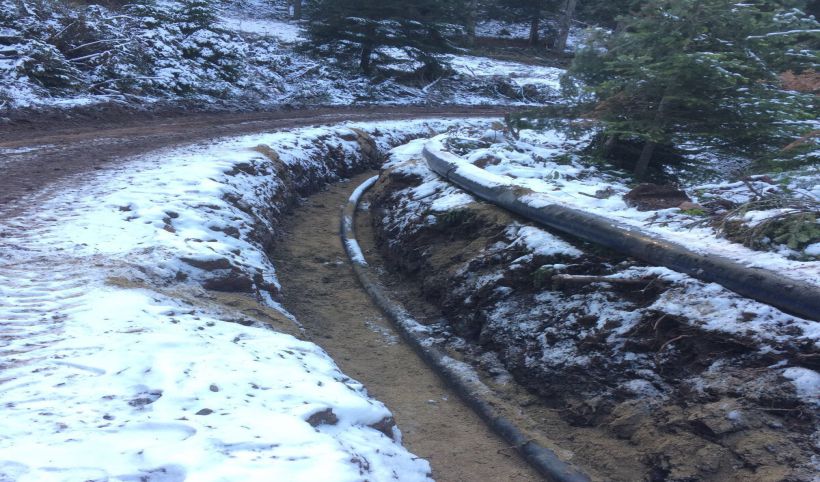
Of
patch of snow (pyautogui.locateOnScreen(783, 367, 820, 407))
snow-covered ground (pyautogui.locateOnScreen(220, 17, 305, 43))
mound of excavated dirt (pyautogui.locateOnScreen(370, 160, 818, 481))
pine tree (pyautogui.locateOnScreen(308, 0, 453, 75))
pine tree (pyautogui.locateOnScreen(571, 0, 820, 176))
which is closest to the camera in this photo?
patch of snow (pyautogui.locateOnScreen(783, 367, 820, 407))

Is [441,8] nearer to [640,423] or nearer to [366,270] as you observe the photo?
[366,270]

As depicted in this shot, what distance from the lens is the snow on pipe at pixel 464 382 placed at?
140 inches

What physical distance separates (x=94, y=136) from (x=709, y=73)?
972 centimetres

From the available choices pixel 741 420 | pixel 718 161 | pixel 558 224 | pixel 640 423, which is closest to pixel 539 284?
pixel 558 224

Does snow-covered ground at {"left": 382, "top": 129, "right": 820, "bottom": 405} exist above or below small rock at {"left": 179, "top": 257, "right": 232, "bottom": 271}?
above

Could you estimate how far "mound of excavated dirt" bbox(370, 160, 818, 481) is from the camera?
2986mm

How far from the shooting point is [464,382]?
454 cm

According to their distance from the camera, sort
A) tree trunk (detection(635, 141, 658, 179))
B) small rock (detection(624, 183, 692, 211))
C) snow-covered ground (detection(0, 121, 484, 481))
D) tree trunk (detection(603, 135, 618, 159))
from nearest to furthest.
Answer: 1. snow-covered ground (detection(0, 121, 484, 481))
2. small rock (detection(624, 183, 692, 211))
3. tree trunk (detection(635, 141, 658, 179))
4. tree trunk (detection(603, 135, 618, 159))

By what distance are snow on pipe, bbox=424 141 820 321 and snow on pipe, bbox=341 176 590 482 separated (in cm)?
151

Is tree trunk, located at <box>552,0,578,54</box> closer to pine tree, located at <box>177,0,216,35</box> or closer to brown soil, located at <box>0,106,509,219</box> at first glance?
pine tree, located at <box>177,0,216,35</box>

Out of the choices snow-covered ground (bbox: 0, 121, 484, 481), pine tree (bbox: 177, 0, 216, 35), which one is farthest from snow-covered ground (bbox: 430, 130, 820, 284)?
pine tree (bbox: 177, 0, 216, 35)

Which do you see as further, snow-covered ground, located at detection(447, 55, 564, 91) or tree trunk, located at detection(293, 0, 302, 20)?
tree trunk, located at detection(293, 0, 302, 20)

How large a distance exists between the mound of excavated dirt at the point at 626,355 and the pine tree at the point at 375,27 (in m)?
16.9

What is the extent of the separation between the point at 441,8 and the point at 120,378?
21.4 m
